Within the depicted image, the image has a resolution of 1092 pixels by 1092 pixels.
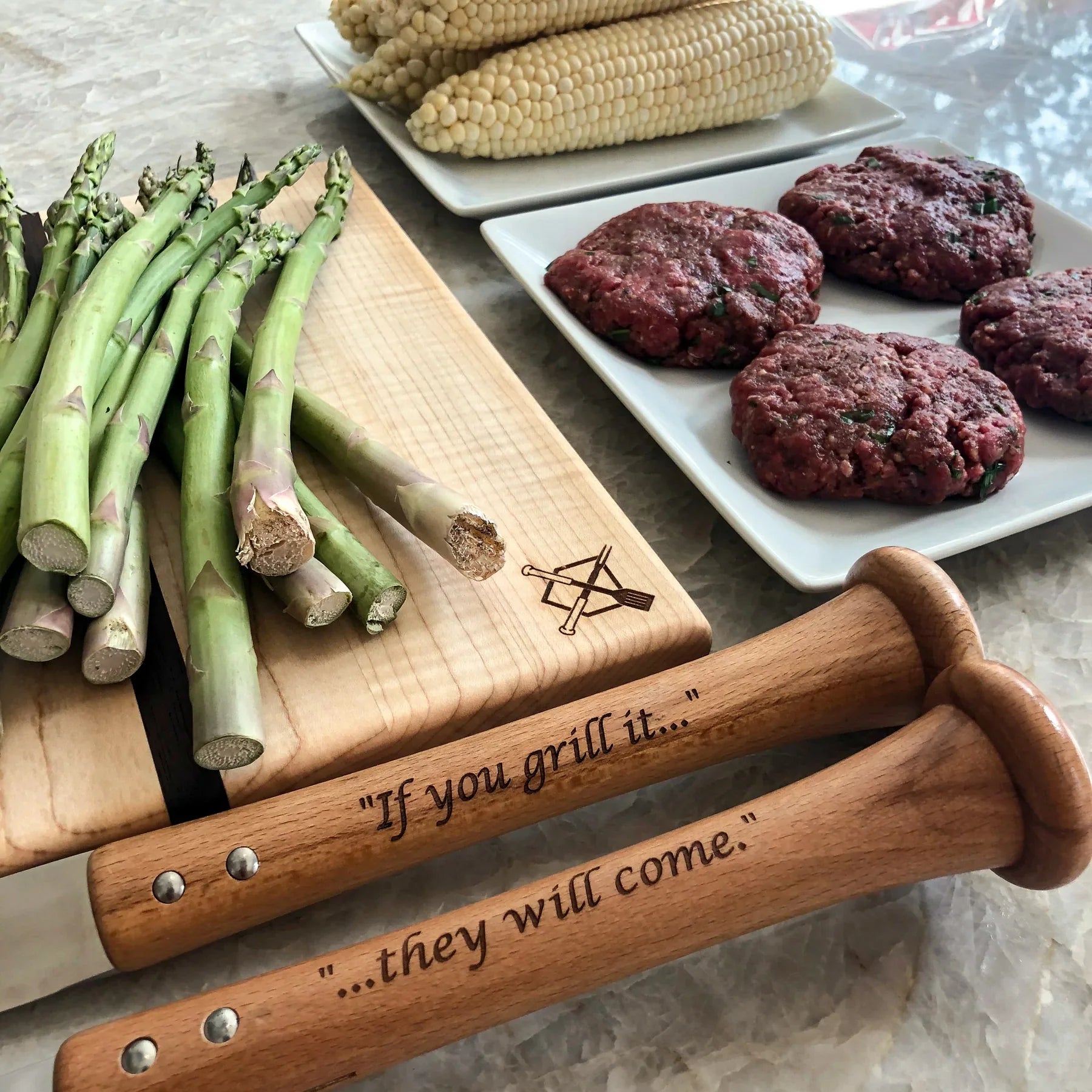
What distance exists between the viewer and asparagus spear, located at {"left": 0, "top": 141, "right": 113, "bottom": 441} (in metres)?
0.96

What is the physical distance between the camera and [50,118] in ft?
5.94

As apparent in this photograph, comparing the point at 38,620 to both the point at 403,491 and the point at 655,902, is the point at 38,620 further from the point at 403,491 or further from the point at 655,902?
the point at 655,902

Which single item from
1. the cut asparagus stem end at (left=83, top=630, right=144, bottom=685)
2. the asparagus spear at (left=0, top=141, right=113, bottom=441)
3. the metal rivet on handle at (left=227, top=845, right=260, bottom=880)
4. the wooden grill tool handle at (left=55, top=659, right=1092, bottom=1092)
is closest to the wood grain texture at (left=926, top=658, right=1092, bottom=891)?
the wooden grill tool handle at (left=55, top=659, right=1092, bottom=1092)

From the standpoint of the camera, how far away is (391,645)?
90 cm

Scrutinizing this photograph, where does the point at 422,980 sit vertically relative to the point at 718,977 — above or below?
above

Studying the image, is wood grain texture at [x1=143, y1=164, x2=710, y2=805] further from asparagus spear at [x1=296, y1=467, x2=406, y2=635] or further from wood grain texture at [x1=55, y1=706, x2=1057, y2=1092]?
wood grain texture at [x1=55, y1=706, x2=1057, y2=1092]

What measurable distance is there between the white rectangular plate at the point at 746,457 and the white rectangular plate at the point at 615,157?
0.11m

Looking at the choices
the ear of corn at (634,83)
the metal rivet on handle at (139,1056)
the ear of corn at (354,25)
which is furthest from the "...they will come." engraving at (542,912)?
the ear of corn at (354,25)

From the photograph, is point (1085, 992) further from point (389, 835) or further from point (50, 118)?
point (50, 118)

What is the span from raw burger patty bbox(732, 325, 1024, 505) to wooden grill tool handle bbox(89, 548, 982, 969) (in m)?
0.23

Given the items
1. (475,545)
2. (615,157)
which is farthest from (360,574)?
(615,157)

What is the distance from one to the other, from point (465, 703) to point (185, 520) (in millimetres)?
287

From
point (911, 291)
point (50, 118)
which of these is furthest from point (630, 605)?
point (50, 118)

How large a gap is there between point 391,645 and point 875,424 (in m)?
0.56
